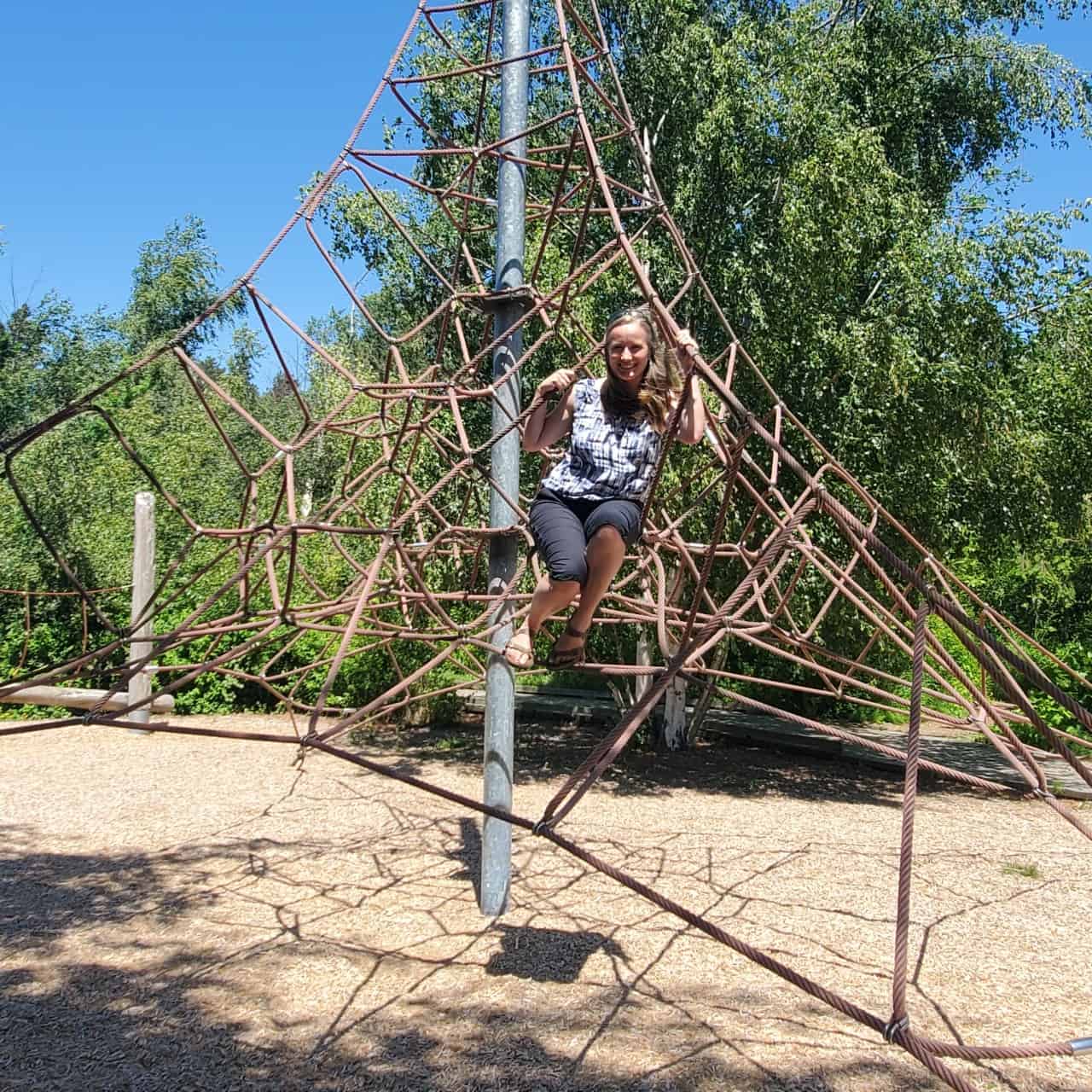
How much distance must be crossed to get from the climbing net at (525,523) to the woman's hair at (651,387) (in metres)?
0.26

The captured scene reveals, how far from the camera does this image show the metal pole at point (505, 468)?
162 inches

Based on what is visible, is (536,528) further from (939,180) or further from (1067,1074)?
(939,180)

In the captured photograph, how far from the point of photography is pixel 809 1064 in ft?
9.71

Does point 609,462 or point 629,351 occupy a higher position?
point 629,351

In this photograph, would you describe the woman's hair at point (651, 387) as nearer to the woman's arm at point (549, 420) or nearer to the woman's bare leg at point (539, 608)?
the woman's arm at point (549, 420)

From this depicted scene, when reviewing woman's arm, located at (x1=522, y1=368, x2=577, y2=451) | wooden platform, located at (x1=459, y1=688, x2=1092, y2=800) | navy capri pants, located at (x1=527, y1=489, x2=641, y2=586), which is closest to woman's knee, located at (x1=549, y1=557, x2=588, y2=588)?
navy capri pants, located at (x1=527, y1=489, x2=641, y2=586)

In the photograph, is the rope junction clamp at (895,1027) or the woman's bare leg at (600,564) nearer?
the rope junction clamp at (895,1027)

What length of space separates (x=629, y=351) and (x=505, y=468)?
4.37ft

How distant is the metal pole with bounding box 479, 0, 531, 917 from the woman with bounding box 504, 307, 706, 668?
36.7 inches

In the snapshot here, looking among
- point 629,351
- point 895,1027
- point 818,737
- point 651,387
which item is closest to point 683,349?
point 629,351

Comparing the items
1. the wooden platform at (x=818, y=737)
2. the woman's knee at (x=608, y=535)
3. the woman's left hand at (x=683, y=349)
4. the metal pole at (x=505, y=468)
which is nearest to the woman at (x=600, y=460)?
the woman's knee at (x=608, y=535)

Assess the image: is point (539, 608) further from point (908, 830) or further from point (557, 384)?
point (908, 830)

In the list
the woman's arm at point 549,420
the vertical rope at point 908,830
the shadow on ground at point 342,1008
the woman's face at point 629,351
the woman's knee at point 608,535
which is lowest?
the shadow on ground at point 342,1008

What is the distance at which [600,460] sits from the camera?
299 centimetres
